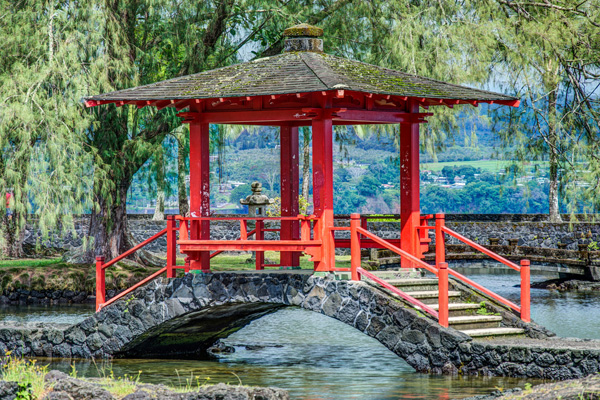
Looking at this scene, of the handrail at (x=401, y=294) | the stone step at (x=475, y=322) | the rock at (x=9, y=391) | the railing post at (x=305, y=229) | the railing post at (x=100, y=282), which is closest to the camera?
the rock at (x=9, y=391)

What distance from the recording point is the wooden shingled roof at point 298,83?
12703mm

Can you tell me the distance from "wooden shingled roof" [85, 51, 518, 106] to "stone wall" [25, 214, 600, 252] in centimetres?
1591

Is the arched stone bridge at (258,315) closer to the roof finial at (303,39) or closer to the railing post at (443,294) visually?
the railing post at (443,294)

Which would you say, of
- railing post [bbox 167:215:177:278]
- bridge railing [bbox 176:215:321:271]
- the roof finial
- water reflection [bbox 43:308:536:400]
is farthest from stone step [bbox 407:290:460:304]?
the roof finial

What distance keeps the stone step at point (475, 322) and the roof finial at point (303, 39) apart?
4734mm

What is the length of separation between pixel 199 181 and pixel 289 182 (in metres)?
1.95

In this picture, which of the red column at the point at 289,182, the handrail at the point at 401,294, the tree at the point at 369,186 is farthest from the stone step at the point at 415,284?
the tree at the point at 369,186

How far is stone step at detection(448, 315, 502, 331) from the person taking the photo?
40.8 feet

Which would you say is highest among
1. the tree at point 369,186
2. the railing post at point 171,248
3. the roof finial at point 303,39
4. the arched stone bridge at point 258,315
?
the roof finial at point 303,39

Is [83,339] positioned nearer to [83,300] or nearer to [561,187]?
[83,300]

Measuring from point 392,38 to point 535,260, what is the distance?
9.64 m

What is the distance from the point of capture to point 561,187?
22.8 m

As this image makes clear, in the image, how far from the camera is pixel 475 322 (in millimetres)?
12594

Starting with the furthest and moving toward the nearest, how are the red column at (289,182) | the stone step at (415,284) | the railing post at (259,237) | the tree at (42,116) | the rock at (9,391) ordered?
the tree at (42,116) → the red column at (289,182) → the railing post at (259,237) → the stone step at (415,284) → the rock at (9,391)
